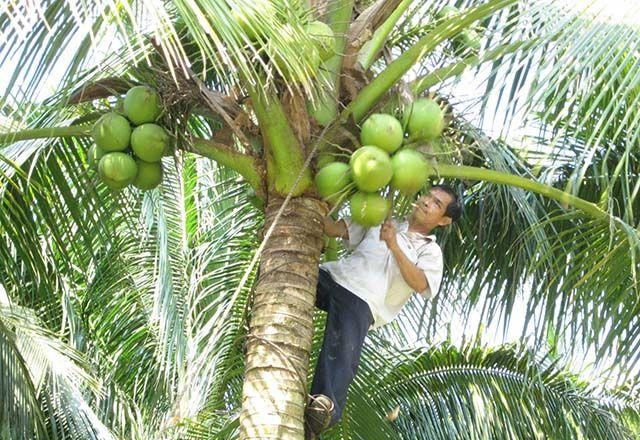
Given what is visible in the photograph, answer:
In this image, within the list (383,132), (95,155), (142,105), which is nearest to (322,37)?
(383,132)

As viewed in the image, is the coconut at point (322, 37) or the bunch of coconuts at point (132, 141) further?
the bunch of coconuts at point (132, 141)

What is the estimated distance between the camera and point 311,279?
392cm

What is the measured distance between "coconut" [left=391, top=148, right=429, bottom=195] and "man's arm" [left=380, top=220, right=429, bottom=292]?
1.51 feet

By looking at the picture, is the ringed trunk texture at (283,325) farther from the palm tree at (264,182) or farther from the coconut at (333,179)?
the coconut at (333,179)

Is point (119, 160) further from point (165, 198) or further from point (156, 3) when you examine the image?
point (165, 198)

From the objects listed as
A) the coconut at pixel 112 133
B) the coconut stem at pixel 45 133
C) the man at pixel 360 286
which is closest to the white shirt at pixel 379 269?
the man at pixel 360 286

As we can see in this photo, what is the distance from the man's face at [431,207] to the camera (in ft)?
16.0

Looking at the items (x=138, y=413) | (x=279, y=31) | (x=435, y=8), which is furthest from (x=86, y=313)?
(x=279, y=31)

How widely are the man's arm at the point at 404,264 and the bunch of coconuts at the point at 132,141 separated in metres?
0.83

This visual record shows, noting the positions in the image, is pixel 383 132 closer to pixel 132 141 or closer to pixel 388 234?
pixel 388 234

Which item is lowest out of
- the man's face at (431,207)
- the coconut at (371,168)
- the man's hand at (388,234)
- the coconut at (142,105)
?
the man's face at (431,207)

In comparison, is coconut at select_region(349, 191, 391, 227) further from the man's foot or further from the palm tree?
the man's foot

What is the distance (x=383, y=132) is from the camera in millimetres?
3744

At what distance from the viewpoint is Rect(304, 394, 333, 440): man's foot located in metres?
3.97
